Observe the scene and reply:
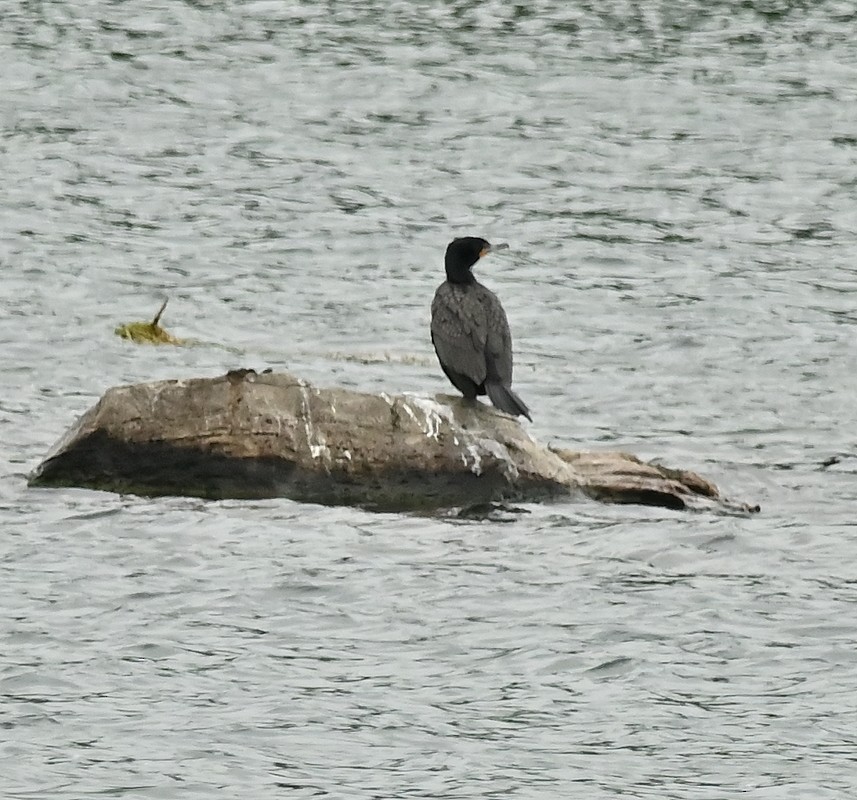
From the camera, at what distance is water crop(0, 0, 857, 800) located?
32.2 ft

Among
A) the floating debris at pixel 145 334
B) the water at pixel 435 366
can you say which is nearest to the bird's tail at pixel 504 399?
the water at pixel 435 366

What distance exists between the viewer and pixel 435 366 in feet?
58.0

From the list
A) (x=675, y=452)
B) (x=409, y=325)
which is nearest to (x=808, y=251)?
(x=409, y=325)

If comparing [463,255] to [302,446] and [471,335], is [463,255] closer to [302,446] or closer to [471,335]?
[471,335]

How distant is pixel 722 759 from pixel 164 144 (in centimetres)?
1698

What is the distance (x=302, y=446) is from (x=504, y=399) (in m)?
1.25

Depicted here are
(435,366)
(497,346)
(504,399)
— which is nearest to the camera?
(504,399)

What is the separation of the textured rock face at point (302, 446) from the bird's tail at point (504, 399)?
0.18 metres

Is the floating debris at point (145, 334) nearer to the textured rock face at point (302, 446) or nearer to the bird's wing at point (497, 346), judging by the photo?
the textured rock face at point (302, 446)

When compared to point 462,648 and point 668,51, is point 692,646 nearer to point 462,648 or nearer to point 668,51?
point 462,648

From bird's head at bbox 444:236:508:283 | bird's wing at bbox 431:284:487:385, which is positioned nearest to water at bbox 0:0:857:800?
bird's wing at bbox 431:284:487:385

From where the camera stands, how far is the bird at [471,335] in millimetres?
12961

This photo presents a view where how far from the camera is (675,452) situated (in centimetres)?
1505

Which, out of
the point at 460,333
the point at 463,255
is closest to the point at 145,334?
the point at 463,255
